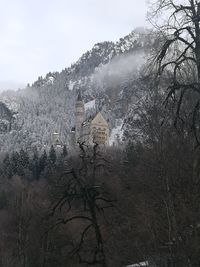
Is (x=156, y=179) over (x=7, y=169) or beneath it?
beneath

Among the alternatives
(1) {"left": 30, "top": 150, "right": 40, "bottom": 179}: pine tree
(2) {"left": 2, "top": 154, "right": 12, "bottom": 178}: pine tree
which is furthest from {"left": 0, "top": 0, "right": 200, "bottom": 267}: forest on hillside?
(2) {"left": 2, "top": 154, "right": 12, "bottom": 178}: pine tree

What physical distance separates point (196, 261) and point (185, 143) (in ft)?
15.5

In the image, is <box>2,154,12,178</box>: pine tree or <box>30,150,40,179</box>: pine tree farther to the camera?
<box>2,154,12,178</box>: pine tree

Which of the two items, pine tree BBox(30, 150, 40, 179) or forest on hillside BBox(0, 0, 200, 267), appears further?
pine tree BBox(30, 150, 40, 179)

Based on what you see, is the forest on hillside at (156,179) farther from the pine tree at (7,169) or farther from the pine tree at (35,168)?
the pine tree at (7,169)

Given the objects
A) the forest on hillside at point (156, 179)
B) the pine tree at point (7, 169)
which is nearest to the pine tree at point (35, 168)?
the pine tree at point (7, 169)

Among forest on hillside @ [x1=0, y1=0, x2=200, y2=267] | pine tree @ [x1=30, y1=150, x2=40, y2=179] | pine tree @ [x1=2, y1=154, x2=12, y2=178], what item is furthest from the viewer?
pine tree @ [x1=2, y1=154, x2=12, y2=178]

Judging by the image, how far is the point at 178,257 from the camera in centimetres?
1262

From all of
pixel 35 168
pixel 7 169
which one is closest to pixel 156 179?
pixel 35 168

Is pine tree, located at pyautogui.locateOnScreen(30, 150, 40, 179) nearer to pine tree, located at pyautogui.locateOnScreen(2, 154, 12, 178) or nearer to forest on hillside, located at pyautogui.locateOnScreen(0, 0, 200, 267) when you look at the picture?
pine tree, located at pyautogui.locateOnScreen(2, 154, 12, 178)

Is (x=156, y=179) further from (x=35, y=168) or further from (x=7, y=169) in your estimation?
(x=7, y=169)

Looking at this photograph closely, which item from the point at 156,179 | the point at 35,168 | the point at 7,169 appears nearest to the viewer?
the point at 156,179

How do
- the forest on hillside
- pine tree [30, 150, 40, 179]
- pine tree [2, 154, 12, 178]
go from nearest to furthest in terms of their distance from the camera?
1. the forest on hillside
2. pine tree [30, 150, 40, 179]
3. pine tree [2, 154, 12, 178]

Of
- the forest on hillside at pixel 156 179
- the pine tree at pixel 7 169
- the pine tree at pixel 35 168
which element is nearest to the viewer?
the forest on hillside at pixel 156 179
